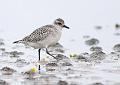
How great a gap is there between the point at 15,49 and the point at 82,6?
379 inches

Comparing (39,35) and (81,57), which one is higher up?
(39,35)

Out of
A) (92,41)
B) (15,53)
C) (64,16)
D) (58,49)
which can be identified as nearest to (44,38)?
(15,53)

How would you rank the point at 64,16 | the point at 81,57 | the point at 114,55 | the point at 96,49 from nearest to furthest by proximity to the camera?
Answer: the point at 81,57
the point at 114,55
the point at 96,49
the point at 64,16

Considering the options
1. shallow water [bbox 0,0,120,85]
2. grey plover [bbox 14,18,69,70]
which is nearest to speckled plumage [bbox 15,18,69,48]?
grey plover [bbox 14,18,69,70]

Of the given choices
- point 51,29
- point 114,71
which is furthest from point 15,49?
point 114,71

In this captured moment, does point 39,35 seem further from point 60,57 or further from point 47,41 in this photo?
point 60,57

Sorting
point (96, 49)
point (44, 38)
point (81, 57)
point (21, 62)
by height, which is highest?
point (44, 38)

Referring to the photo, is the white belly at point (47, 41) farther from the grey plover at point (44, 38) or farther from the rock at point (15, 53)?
the rock at point (15, 53)

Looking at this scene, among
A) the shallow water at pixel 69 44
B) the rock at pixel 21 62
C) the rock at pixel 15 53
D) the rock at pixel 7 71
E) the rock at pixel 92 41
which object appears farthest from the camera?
the rock at pixel 92 41

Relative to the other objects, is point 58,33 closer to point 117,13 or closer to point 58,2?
point 117,13

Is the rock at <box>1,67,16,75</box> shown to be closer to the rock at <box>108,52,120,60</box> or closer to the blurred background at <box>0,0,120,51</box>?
the rock at <box>108,52,120,60</box>

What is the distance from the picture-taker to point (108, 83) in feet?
35.6

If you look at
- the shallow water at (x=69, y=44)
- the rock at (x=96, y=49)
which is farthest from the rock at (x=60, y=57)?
→ the rock at (x=96, y=49)

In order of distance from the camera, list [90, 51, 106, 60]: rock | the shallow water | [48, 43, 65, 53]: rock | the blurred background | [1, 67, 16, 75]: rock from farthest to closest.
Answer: the blurred background
[48, 43, 65, 53]: rock
[90, 51, 106, 60]: rock
[1, 67, 16, 75]: rock
the shallow water
